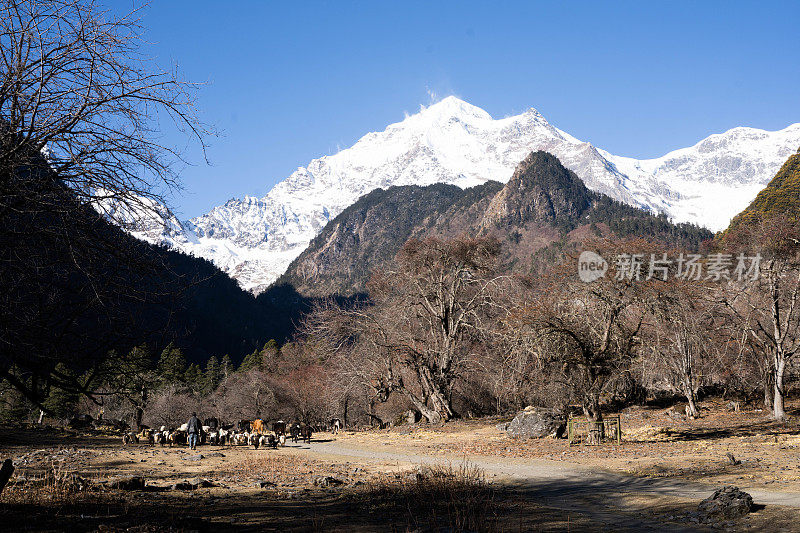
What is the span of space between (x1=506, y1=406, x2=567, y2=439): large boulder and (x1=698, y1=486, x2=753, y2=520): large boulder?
50.5 feet

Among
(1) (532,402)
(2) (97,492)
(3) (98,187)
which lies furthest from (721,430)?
(3) (98,187)

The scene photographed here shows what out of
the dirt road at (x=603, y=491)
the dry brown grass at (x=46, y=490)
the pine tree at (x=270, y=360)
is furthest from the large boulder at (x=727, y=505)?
the pine tree at (x=270, y=360)

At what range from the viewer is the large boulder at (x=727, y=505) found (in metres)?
9.14

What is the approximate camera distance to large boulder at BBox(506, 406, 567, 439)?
81.5 feet

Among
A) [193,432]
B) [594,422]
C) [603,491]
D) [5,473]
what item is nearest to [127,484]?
[5,473]

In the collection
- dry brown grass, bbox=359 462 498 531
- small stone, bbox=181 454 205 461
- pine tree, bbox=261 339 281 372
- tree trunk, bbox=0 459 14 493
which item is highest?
pine tree, bbox=261 339 281 372

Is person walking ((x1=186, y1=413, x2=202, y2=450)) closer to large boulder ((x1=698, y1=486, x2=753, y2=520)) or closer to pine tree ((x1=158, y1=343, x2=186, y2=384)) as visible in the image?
large boulder ((x1=698, y1=486, x2=753, y2=520))

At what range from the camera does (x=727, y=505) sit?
931 cm

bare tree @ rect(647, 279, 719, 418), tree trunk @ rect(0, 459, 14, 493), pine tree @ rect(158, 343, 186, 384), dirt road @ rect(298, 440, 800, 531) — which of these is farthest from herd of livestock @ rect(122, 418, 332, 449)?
pine tree @ rect(158, 343, 186, 384)

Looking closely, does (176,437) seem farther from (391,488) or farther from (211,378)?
(211,378)

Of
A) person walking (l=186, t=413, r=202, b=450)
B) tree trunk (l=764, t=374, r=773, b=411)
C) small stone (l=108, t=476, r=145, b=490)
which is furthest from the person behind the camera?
tree trunk (l=764, t=374, r=773, b=411)

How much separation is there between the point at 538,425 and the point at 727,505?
16.1 m

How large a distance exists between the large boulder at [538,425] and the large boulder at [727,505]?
15401 millimetres

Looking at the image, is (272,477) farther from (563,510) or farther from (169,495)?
(563,510)
